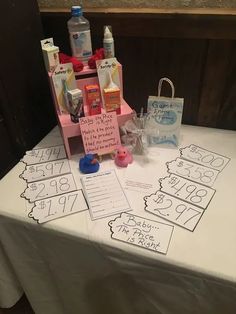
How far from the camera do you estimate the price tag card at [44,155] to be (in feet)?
3.16

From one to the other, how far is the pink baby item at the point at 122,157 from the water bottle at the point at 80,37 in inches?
13.3

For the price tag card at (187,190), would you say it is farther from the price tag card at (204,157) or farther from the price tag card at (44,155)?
the price tag card at (44,155)

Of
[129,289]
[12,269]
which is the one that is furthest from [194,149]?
[12,269]

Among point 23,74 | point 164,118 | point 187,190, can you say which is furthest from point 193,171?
point 23,74

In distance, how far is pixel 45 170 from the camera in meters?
0.91

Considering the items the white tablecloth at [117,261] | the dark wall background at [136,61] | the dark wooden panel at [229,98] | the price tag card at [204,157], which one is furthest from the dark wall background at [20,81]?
the dark wooden panel at [229,98]

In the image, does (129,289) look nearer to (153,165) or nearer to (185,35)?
(153,165)

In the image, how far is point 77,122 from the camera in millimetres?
891

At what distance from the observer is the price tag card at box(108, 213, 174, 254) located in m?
0.67

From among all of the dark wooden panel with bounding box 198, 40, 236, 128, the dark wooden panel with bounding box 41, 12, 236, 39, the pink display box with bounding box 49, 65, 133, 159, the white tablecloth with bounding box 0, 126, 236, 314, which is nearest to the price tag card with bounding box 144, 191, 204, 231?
the white tablecloth with bounding box 0, 126, 236, 314

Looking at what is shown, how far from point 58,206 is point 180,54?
67 cm

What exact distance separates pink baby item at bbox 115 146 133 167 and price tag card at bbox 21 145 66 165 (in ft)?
0.66

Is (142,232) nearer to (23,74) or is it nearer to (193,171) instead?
(193,171)

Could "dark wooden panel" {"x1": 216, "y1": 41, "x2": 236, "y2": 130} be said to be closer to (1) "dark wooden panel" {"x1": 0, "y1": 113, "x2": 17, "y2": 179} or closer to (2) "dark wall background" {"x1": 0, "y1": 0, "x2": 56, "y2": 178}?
(2) "dark wall background" {"x1": 0, "y1": 0, "x2": 56, "y2": 178}
